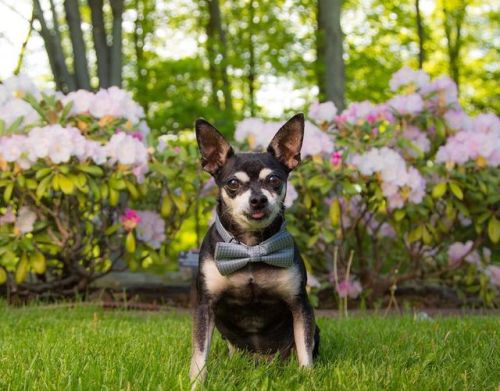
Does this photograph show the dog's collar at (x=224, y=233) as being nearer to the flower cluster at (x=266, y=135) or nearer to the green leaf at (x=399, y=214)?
the flower cluster at (x=266, y=135)

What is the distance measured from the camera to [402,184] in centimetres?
571

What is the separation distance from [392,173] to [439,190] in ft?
1.75

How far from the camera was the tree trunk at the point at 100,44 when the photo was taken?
8.76 metres

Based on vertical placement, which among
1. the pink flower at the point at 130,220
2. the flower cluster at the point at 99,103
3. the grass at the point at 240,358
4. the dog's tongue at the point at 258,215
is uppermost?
the flower cluster at the point at 99,103

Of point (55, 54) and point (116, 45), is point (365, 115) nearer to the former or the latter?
point (116, 45)

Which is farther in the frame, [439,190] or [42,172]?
[439,190]

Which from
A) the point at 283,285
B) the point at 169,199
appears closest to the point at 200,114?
the point at 169,199

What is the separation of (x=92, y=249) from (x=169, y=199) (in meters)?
0.96

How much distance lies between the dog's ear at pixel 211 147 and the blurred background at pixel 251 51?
521 cm

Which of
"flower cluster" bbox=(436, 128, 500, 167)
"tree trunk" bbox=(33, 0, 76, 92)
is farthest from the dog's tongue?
"tree trunk" bbox=(33, 0, 76, 92)

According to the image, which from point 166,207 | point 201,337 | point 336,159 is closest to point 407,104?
point 336,159

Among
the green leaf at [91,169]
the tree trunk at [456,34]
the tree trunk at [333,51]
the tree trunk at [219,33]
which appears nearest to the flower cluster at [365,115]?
the tree trunk at [333,51]

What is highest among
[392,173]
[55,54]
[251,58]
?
[251,58]

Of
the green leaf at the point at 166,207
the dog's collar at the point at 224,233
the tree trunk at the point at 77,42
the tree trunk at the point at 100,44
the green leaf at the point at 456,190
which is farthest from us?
the tree trunk at the point at 100,44
